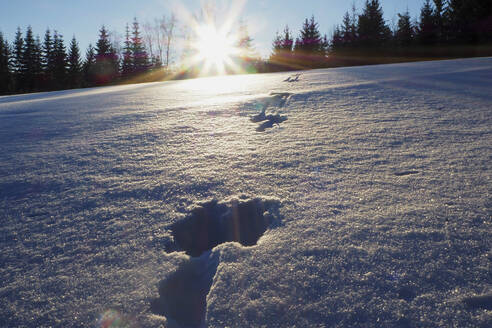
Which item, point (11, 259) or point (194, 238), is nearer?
point (11, 259)

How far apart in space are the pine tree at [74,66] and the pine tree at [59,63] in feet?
1.26

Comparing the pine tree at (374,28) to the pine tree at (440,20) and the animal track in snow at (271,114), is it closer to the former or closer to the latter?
the pine tree at (440,20)

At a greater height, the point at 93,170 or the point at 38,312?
the point at 93,170

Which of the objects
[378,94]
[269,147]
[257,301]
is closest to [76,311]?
[257,301]

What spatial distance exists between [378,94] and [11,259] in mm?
2890

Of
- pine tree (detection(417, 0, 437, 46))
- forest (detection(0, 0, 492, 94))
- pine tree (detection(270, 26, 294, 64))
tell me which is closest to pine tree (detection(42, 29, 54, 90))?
forest (detection(0, 0, 492, 94))

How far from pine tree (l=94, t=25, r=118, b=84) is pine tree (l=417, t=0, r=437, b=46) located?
78.5ft

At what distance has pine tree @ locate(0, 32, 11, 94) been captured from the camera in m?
21.5

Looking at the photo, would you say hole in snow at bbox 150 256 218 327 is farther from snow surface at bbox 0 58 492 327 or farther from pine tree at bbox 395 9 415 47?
pine tree at bbox 395 9 415 47

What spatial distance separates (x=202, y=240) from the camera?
109 centimetres

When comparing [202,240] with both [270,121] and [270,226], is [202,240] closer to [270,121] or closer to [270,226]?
[270,226]

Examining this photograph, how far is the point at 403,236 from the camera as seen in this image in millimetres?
891

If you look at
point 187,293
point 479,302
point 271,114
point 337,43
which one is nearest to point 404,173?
point 479,302

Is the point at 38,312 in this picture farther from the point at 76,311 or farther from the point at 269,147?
the point at 269,147
